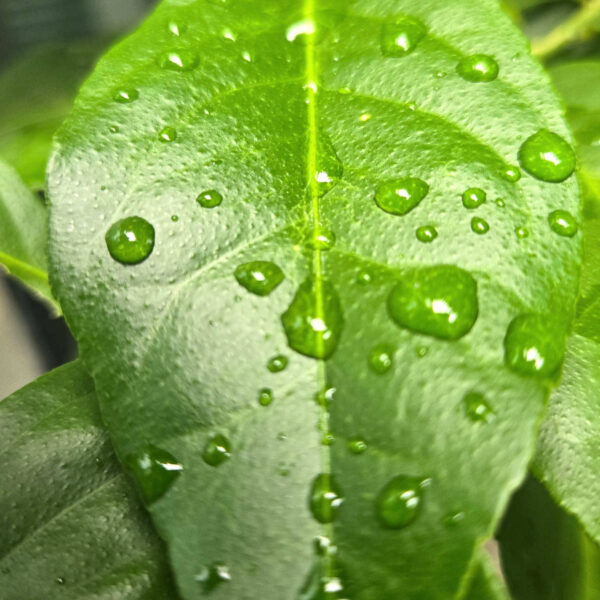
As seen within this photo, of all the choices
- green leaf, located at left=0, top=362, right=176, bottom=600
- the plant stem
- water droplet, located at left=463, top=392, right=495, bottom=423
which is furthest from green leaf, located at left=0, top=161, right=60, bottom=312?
the plant stem

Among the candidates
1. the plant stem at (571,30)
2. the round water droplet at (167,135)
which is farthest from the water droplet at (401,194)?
the plant stem at (571,30)

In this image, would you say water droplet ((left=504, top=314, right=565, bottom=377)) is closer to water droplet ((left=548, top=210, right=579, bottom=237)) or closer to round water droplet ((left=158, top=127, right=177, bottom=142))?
water droplet ((left=548, top=210, right=579, bottom=237))

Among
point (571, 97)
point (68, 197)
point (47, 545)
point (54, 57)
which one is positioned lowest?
point (47, 545)

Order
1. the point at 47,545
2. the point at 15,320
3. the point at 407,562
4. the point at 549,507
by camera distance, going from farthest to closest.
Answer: the point at 15,320 → the point at 549,507 → the point at 47,545 → the point at 407,562

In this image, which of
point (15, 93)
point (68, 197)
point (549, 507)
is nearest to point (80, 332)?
point (68, 197)

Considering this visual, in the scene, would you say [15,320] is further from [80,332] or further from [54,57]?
[80,332]

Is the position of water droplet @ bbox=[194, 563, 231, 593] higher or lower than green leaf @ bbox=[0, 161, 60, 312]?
lower
